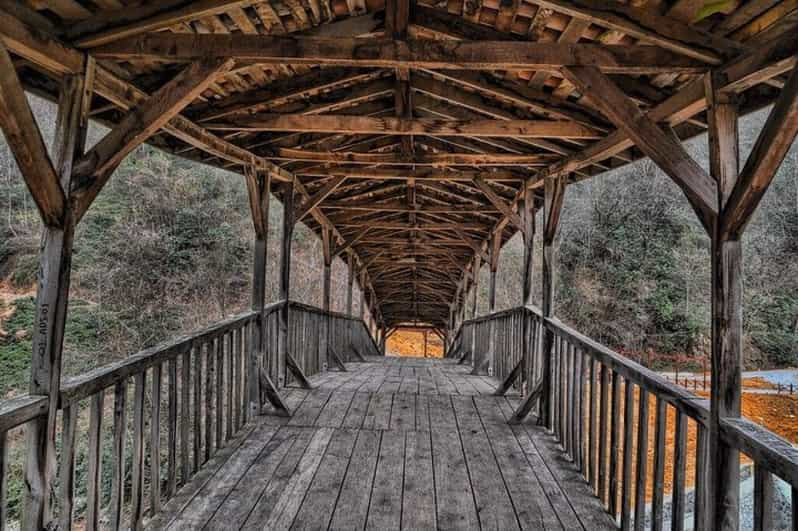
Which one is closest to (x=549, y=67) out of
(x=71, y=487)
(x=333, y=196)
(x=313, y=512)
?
(x=313, y=512)

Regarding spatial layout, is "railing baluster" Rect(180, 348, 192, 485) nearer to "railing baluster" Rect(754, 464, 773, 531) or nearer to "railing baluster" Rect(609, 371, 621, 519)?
"railing baluster" Rect(609, 371, 621, 519)

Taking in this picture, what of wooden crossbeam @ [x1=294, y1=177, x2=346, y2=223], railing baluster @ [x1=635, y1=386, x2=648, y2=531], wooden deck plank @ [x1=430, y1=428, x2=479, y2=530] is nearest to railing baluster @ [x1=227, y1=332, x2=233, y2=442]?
wooden deck plank @ [x1=430, y1=428, x2=479, y2=530]

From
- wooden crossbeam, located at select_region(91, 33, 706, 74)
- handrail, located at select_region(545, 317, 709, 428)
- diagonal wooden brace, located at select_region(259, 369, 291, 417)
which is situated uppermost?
wooden crossbeam, located at select_region(91, 33, 706, 74)

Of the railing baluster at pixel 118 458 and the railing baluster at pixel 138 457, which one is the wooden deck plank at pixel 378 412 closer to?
the railing baluster at pixel 138 457

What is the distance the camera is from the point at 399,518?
2.60m

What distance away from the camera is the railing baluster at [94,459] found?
7.18 feet

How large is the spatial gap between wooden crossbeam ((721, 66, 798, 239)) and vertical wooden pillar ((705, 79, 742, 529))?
0.31ft

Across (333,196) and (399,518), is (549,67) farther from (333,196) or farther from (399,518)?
(333,196)

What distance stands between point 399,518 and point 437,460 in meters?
0.89

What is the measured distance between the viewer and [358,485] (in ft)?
9.81

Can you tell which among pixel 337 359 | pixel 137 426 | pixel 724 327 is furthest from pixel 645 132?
pixel 337 359

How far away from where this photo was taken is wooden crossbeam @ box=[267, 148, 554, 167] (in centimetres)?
517

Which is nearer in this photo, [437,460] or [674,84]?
[674,84]

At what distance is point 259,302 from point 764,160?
13.2 feet
